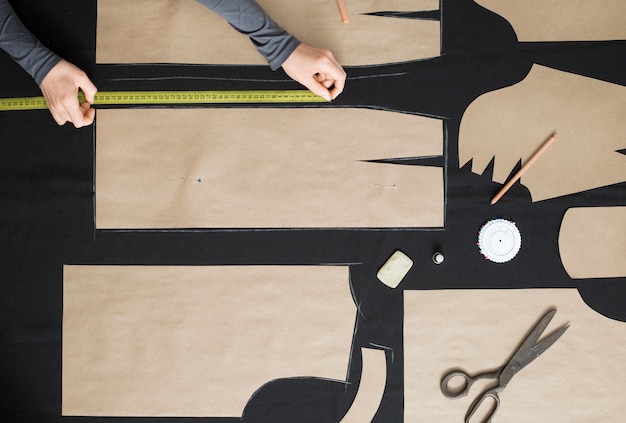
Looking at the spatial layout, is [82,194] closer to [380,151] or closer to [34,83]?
[34,83]

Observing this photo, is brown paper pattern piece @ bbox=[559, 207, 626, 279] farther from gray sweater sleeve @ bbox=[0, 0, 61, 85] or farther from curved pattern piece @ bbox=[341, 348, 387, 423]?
gray sweater sleeve @ bbox=[0, 0, 61, 85]

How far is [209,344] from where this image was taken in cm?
121

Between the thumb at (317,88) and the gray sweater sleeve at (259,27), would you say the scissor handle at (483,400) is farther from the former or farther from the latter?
the gray sweater sleeve at (259,27)

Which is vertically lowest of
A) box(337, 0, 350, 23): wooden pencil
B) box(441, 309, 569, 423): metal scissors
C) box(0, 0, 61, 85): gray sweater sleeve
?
box(441, 309, 569, 423): metal scissors

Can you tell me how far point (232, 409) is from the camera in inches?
47.4

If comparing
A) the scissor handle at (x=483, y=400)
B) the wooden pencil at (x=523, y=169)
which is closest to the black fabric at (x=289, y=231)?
the wooden pencil at (x=523, y=169)

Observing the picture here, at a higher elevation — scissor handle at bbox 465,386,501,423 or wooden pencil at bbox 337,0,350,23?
wooden pencil at bbox 337,0,350,23

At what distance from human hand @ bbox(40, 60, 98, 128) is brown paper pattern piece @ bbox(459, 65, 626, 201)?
0.76 meters

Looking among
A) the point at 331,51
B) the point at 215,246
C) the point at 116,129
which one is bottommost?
the point at 215,246

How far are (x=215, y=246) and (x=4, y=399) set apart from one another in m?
0.53

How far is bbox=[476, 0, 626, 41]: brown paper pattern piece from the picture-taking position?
1.22m

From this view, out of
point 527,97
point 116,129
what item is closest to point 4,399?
point 116,129

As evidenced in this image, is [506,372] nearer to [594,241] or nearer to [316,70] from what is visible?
[594,241]

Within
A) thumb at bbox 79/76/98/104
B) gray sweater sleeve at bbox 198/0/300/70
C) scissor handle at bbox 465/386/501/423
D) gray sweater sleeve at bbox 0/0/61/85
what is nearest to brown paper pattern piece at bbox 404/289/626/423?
scissor handle at bbox 465/386/501/423
